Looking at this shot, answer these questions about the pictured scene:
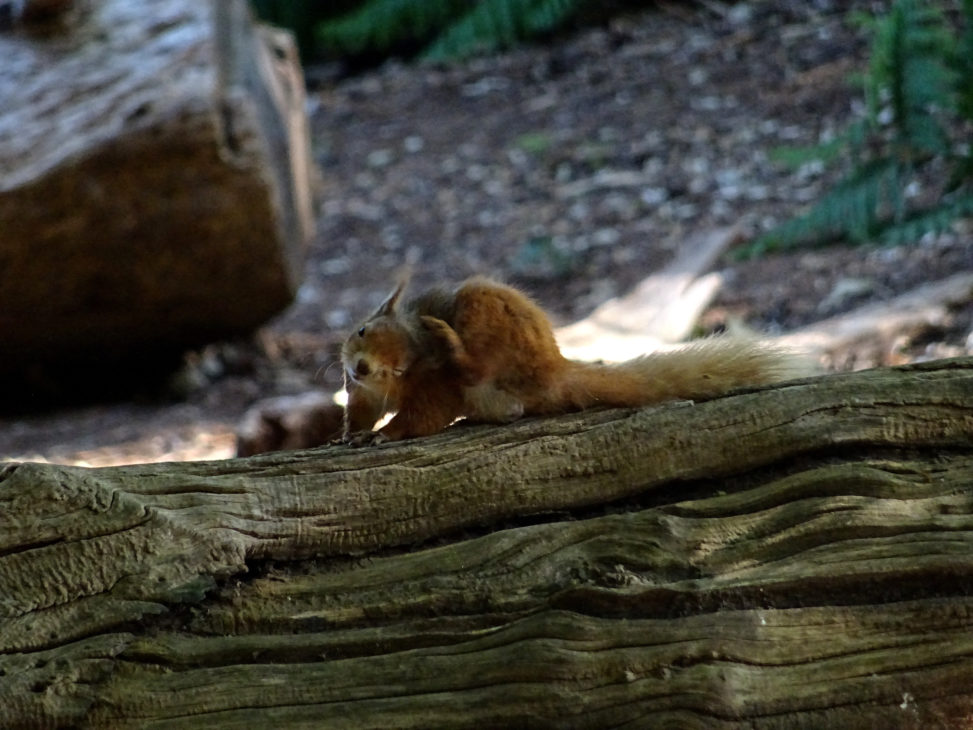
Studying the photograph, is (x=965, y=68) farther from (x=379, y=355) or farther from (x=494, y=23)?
(x=379, y=355)

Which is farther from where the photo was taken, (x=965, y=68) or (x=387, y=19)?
(x=387, y=19)

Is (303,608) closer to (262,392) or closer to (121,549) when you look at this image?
(121,549)

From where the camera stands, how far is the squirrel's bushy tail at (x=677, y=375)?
2.39 metres

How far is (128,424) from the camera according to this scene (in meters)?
5.23

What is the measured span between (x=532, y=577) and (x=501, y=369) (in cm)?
51

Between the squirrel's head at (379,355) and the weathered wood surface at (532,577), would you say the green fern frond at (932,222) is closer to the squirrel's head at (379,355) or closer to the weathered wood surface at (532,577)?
the weathered wood surface at (532,577)

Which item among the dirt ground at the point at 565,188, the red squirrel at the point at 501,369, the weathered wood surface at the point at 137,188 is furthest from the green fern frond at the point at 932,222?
the red squirrel at the point at 501,369

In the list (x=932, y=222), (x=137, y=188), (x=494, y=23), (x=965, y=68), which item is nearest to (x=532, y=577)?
(x=137, y=188)

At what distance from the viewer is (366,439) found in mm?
2434

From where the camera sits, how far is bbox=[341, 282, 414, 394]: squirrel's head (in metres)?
2.53

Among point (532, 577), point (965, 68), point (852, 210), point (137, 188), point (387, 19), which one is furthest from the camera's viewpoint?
point (387, 19)

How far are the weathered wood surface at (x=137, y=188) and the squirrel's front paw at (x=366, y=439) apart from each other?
2.66m

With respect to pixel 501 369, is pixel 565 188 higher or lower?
lower

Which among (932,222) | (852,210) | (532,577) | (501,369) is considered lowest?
(852,210)
